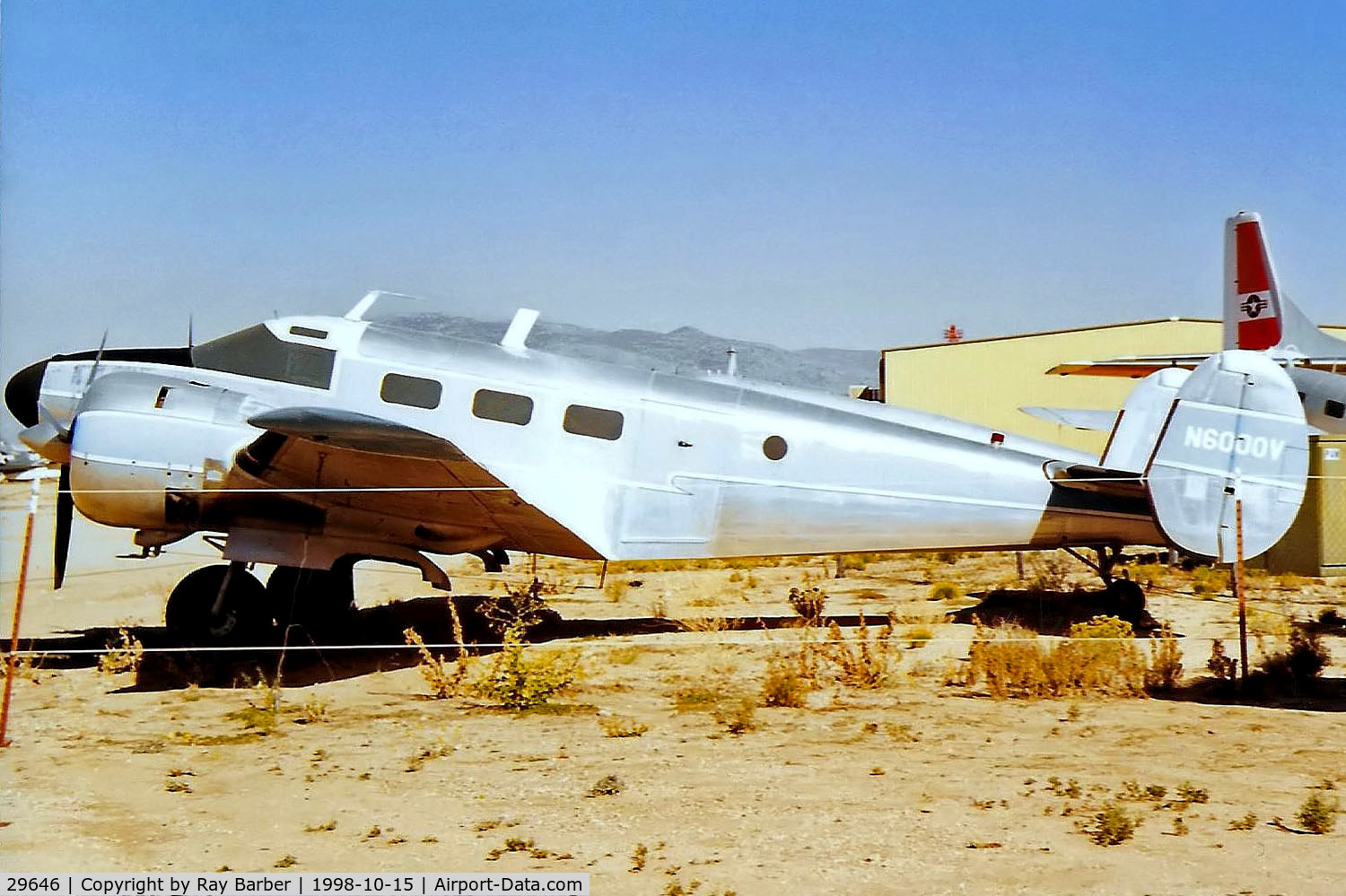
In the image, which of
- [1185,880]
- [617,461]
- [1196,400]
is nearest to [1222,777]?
[1185,880]

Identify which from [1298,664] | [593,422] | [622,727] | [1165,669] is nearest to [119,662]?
[593,422]

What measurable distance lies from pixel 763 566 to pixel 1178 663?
33.3 feet

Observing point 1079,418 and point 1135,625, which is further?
point 1079,418

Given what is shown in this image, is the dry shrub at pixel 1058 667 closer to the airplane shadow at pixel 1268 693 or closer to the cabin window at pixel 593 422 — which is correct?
the airplane shadow at pixel 1268 693

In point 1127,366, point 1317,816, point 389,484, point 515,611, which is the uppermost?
point 1127,366

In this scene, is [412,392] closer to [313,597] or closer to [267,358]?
[267,358]

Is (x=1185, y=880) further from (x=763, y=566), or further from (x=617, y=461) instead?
(x=763, y=566)

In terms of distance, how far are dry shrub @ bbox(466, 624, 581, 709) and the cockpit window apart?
2.94 m

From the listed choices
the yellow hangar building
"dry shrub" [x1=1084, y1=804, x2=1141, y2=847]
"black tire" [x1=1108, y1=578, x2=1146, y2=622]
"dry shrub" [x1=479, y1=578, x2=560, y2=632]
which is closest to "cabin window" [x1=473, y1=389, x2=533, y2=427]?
"dry shrub" [x1=479, y1=578, x2=560, y2=632]

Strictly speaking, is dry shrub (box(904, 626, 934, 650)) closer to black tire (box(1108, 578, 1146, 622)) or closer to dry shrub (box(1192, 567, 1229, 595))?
black tire (box(1108, 578, 1146, 622))

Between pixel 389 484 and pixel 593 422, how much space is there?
184 centimetres

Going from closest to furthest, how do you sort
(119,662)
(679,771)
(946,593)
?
(679,771), (119,662), (946,593)

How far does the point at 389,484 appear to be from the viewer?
9.59m

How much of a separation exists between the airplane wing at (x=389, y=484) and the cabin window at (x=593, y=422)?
83cm
